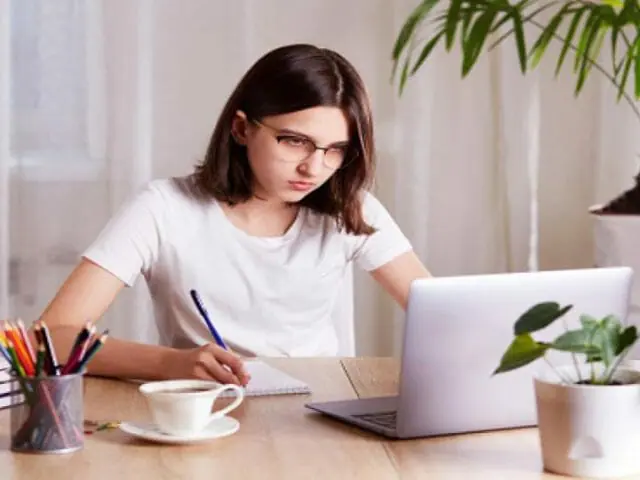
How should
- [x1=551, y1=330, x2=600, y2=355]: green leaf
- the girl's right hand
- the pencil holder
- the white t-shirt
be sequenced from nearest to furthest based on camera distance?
[x1=551, y1=330, x2=600, y2=355]: green leaf < the pencil holder < the girl's right hand < the white t-shirt

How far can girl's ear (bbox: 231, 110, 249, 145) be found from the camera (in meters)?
2.06

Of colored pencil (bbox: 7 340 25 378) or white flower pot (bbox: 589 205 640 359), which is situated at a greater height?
colored pencil (bbox: 7 340 25 378)

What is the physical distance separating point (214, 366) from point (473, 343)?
0.40 meters

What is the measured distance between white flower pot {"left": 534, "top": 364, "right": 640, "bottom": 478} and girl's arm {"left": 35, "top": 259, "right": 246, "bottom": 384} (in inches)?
19.5

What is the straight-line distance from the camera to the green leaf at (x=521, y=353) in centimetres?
119

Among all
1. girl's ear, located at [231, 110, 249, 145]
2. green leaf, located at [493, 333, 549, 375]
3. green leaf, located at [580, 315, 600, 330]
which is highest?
girl's ear, located at [231, 110, 249, 145]

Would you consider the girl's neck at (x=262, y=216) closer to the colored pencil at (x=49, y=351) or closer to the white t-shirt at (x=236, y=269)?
the white t-shirt at (x=236, y=269)

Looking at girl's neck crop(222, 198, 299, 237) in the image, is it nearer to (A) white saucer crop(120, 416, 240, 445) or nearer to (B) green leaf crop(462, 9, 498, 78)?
(B) green leaf crop(462, 9, 498, 78)

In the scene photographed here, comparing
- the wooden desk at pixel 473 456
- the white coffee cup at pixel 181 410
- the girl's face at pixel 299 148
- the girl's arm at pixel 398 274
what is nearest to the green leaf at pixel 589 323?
the wooden desk at pixel 473 456

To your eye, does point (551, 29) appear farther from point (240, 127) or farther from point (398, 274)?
point (240, 127)

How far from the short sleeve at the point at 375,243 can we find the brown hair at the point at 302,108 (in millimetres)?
53

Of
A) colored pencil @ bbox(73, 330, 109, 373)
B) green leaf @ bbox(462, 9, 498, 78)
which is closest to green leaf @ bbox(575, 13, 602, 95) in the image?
green leaf @ bbox(462, 9, 498, 78)

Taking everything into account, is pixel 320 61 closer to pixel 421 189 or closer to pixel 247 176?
pixel 247 176

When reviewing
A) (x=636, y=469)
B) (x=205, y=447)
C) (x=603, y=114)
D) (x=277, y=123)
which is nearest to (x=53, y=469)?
(x=205, y=447)
